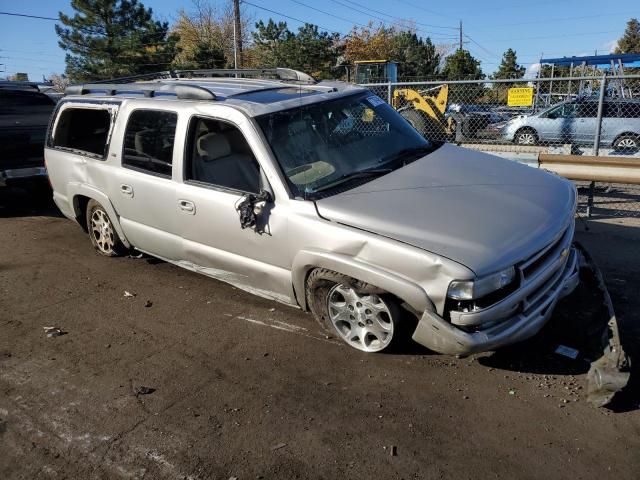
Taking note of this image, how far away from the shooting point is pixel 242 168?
4.02 m

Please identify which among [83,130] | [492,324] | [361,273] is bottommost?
A: [492,324]

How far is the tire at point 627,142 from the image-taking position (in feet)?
38.9

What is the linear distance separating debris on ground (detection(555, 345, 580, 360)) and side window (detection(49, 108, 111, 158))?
4.46m

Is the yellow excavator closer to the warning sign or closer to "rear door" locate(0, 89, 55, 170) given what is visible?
the warning sign

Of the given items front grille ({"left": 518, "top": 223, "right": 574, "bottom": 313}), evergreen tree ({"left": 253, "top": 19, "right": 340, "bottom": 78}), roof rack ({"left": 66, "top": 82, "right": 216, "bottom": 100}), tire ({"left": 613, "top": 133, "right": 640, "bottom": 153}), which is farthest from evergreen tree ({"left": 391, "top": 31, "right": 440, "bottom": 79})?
front grille ({"left": 518, "top": 223, "right": 574, "bottom": 313})

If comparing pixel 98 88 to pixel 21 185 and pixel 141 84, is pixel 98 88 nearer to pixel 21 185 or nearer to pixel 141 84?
pixel 141 84

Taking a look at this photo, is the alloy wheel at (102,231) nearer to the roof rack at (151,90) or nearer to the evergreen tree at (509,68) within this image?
the roof rack at (151,90)

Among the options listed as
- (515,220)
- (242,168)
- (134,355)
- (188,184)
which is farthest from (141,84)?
(515,220)

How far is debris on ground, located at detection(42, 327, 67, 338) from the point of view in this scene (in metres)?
4.31

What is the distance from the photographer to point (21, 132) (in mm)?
8289

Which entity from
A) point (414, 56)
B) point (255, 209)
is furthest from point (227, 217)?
point (414, 56)

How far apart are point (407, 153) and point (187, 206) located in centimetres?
189

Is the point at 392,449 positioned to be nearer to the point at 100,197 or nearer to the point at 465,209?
the point at 465,209

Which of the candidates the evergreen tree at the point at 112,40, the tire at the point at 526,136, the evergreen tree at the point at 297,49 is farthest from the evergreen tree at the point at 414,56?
the tire at the point at 526,136
